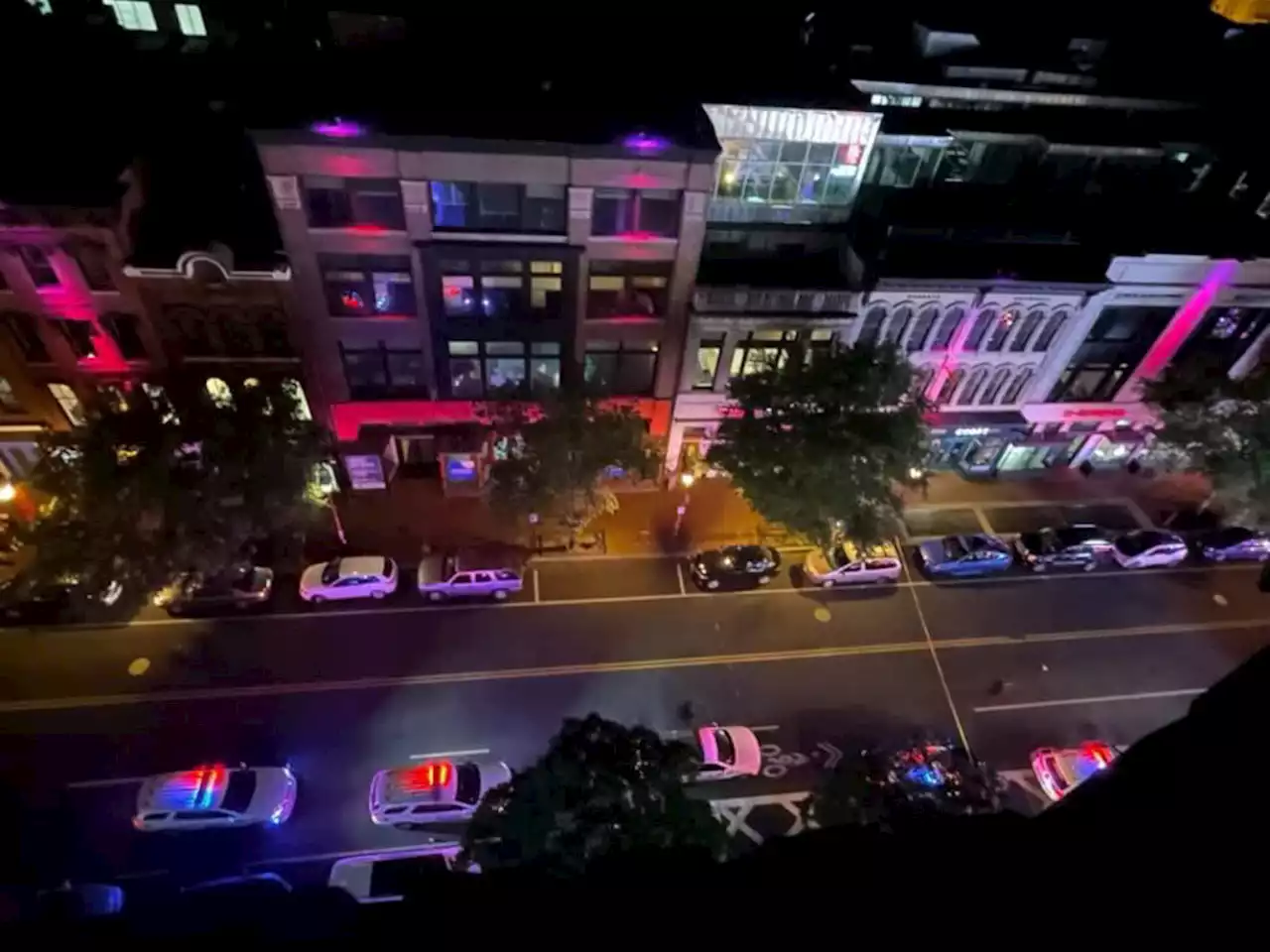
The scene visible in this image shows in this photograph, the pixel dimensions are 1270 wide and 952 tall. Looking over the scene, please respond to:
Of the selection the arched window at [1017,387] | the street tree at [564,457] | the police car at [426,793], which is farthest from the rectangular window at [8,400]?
the arched window at [1017,387]

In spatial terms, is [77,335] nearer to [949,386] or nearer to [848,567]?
[848,567]

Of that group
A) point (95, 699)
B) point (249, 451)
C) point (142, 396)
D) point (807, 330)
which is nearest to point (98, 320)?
point (142, 396)

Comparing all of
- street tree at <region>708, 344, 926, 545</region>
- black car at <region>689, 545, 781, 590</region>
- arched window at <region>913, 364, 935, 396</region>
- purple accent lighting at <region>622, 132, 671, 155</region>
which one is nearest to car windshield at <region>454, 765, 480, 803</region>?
black car at <region>689, 545, 781, 590</region>

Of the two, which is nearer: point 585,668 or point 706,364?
point 585,668

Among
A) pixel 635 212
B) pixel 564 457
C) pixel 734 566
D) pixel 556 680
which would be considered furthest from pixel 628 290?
pixel 556 680

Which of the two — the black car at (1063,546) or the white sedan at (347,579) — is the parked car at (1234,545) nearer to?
the black car at (1063,546)
